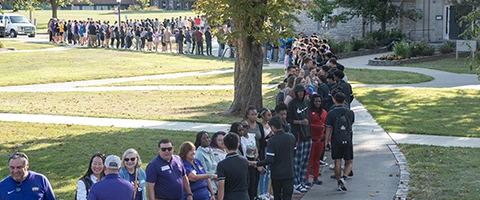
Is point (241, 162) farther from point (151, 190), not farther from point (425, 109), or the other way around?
point (425, 109)

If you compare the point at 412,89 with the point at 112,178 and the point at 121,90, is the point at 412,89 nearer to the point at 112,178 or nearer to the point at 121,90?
the point at 121,90

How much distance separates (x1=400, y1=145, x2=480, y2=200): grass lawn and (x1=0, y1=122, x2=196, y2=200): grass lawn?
15.6 ft

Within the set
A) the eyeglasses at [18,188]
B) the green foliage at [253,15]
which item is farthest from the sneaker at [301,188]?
the green foliage at [253,15]

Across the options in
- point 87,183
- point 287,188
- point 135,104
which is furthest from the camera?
point 135,104

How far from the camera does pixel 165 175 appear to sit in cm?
848

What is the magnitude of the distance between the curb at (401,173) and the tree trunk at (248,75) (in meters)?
5.36

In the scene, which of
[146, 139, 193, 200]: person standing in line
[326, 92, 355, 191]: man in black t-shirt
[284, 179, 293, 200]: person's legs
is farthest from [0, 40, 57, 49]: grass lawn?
[146, 139, 193, 200]: person standing in line

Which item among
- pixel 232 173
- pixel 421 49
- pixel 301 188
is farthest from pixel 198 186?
pixel 421 49

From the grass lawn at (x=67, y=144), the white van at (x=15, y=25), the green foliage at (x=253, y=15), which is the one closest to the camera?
the grass lawn at (x=67, y=144)

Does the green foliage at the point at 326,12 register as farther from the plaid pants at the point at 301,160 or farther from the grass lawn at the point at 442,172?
the plaid pants at the point at 301,160

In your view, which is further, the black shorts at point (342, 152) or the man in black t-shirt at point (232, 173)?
the black shorts at point (342, 152)

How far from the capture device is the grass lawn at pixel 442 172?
11461mm

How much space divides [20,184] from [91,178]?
0.74 metres

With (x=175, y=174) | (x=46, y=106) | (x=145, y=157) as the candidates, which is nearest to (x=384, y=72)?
(x=46, y=106)
